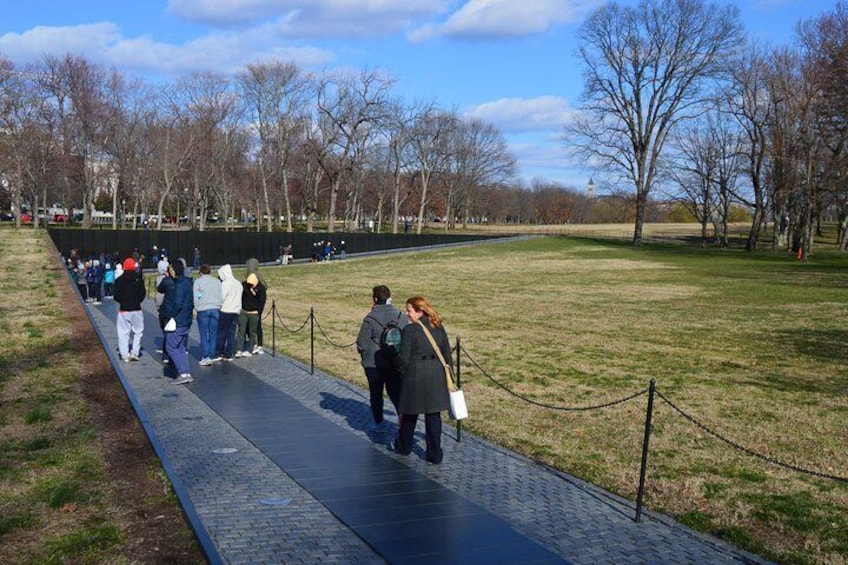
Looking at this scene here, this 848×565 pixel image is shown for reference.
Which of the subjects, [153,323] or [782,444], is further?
[153,323]

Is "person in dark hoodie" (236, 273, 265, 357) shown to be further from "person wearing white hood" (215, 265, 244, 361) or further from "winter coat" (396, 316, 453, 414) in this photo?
"winter coat" (396, 316, 453, 414)

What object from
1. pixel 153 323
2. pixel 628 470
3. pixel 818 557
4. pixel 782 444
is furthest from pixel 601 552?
pixel 153 323

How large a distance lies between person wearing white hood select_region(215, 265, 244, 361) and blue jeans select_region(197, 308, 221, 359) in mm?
146

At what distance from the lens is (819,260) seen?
4797 centimetres

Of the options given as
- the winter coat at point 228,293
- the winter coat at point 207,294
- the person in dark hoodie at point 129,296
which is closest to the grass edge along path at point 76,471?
the person in dark hoodie at point 129,296

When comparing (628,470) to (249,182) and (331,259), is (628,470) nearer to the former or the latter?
(331,259)

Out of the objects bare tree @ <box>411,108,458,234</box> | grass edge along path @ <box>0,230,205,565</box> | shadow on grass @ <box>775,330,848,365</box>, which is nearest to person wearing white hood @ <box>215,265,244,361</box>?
grass edge along path @ <box>0,230,205,565</box>

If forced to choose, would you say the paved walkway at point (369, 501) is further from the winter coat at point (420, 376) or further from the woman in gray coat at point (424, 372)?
the winter coat at point (420, 376)

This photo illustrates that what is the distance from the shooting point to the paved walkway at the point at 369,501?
583 centimetres

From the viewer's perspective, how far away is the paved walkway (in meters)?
5.83

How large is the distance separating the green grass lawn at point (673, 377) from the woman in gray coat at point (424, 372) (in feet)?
4.52

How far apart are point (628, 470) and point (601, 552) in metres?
2.24

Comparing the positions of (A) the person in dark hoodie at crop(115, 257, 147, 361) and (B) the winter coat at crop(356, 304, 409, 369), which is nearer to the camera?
(B) the winter coat at crop(356, 304, 409, 369)

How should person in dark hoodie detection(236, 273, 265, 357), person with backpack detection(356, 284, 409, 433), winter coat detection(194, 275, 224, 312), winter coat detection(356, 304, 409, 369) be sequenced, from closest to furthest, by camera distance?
person with backpack detection(356, 284, 409, 433)
winter coat detection(356, 304, 409, 369)
winter coat detection(194, 275, 224, 312)
person in dark hoodie detection(236, 273, 265, 357)
